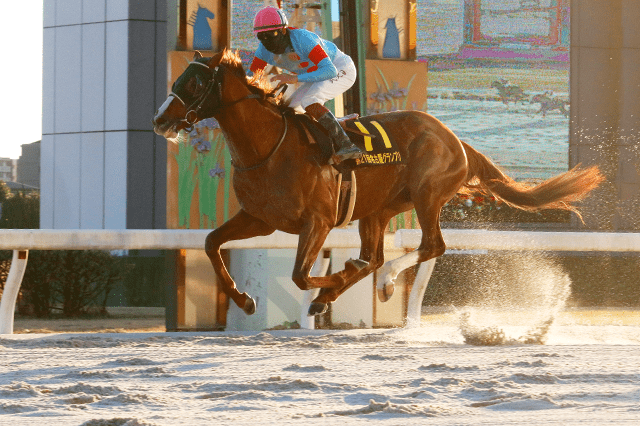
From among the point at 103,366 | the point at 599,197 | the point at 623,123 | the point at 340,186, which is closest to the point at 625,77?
the point at 623,123

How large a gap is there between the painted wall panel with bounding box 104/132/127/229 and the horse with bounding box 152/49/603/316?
7.81m

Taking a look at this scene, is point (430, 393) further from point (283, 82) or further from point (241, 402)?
point (283, 82)

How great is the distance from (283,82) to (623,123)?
10321 mm

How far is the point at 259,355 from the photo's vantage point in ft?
15.3

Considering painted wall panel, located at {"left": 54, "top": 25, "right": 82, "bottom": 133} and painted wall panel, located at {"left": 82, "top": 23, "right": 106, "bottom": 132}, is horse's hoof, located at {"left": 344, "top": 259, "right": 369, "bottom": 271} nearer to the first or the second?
painted wall panel, located at {"left": 82, "top": 23, "right": 106, "bottom": 132}

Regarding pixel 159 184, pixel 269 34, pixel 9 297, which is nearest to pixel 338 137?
pixel 269 34

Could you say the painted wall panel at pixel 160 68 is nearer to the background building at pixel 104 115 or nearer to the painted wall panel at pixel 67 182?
the background building at pixel 104 115

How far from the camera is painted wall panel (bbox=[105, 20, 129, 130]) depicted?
13.0 m

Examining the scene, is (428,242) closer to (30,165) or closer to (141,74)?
(141,74)

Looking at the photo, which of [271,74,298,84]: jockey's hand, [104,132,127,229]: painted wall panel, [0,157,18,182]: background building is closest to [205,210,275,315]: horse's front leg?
[271,74,298,84]: jockey's hand

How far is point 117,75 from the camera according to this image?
13.1 meters

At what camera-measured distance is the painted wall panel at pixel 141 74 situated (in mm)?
12953

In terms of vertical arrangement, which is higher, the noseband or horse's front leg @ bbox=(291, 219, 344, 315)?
the noseband

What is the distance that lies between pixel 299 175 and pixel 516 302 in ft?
20.0
